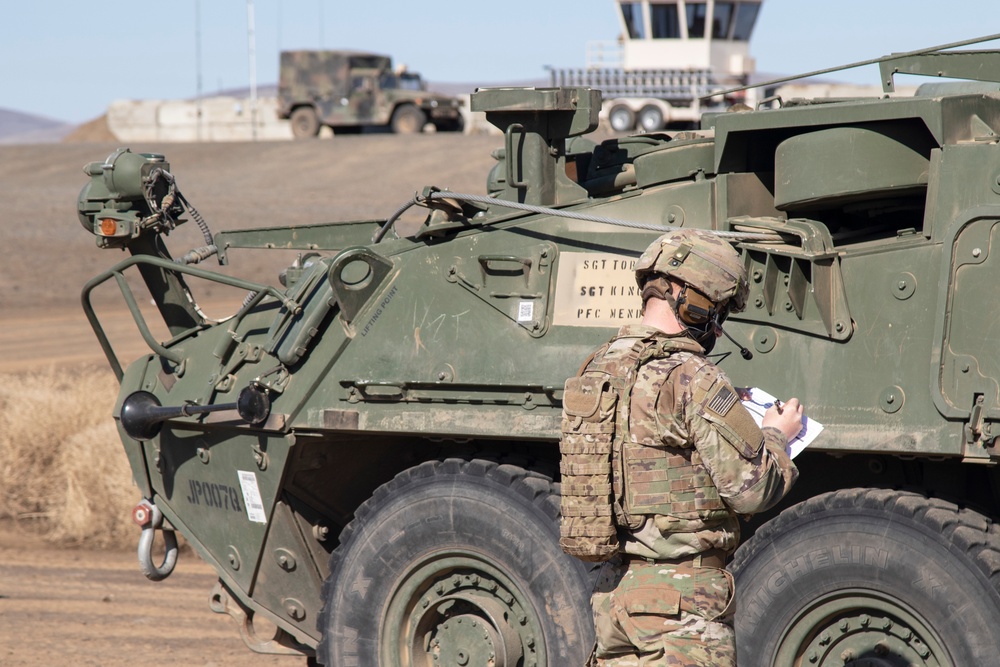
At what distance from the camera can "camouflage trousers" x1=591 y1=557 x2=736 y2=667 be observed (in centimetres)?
347

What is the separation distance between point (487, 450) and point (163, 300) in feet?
5.84

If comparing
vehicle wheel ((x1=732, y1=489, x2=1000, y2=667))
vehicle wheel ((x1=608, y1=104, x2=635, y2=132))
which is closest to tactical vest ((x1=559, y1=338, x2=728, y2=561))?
vehicle wheel ((x1=732, y1=489, x2=1000, y2=667))

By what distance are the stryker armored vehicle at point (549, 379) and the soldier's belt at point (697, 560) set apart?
2.80 feet

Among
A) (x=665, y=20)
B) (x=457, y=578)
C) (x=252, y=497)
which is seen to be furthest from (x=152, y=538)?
(x=665, y=20)

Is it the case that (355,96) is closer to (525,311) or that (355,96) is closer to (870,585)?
(525,311)

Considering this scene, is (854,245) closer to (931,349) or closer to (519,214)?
(931,349)

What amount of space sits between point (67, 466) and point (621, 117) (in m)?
24.4

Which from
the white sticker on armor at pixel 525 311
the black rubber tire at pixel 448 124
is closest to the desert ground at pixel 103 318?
the white sticker on armor at pixel 525 311

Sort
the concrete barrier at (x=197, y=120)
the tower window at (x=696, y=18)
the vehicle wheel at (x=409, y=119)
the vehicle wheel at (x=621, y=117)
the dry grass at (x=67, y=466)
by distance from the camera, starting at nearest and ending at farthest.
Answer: the dry grass at (x=67, y=466) < the vehicle wheel at (x=621, y=117) < the vehicle wheel at (x=409, y=119) < the tower window at (x=696, y=18) < the concrete barrier at (x=197, y=120)

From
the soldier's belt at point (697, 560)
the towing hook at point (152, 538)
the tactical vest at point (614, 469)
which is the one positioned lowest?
the towing hook at point (152, 538)

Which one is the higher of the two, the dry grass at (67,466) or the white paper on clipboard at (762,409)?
the white paper on clipboard at (762,409)

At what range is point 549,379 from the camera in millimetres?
4707

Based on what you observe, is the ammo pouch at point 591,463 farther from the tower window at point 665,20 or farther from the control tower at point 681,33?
the tower window at point 665,20

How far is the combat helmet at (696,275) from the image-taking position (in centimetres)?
341
